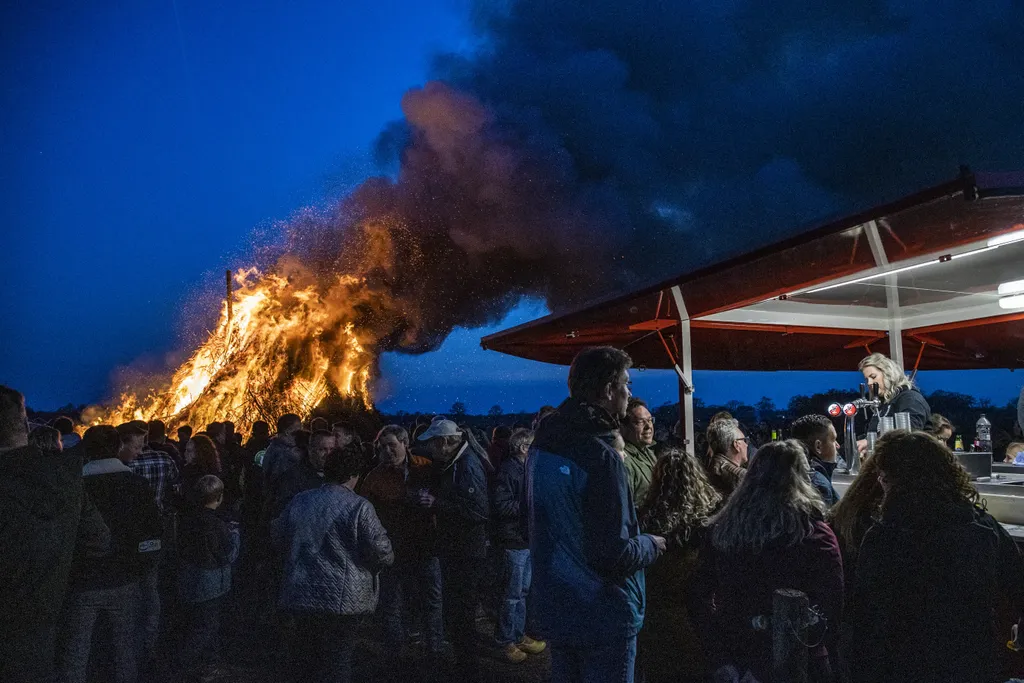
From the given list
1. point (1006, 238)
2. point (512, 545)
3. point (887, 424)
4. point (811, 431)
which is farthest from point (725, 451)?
point (1006, 238)

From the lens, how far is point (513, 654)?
534 cm

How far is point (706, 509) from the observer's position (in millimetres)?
3463

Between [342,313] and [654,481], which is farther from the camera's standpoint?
[342,313]

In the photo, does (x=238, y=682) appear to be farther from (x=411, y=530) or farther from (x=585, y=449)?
(x=585, y=449)

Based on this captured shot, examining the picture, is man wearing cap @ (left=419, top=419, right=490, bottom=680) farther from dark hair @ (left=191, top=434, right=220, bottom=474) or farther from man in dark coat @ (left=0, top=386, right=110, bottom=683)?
man in dark coat @ (left=0, top=386, right=110, bottom=683)

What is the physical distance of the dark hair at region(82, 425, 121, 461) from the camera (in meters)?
4.18

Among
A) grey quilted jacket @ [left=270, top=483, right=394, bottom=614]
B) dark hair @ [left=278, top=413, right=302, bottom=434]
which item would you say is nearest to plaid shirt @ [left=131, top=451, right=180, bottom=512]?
dark hair @ [left=278, top=413, right=302, bottom=434]

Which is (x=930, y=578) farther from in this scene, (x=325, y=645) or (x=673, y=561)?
(x=325, y=645)

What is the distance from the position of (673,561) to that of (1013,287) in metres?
6.78

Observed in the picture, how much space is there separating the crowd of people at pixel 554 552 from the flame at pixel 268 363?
10288 millimetres

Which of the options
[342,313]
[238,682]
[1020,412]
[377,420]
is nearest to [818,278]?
[1020,412]

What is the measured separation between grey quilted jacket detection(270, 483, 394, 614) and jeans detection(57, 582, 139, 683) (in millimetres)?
1170

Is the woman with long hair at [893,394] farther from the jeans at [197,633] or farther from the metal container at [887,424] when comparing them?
the jeans at [197,633]

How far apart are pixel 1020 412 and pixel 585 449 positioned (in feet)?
13.9
